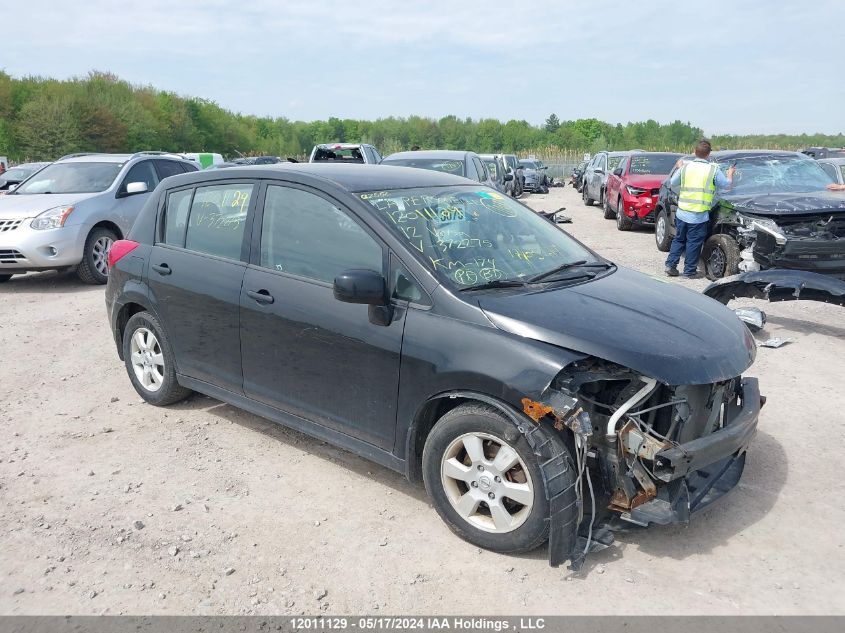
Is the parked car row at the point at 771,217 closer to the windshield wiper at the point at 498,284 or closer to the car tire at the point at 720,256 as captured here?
the car tire at the point at 720,256

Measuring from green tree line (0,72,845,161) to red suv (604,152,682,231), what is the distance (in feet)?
111

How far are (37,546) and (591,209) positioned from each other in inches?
833

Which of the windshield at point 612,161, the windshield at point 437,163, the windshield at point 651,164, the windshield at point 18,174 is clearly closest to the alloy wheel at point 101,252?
the windshield at point 437,163

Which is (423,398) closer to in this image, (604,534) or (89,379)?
(604,534)

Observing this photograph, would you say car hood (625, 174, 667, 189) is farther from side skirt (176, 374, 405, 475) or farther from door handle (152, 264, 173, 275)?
side skirt (176, 374, 405, 475)

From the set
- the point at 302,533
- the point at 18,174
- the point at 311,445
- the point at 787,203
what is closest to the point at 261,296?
the point at 311,445

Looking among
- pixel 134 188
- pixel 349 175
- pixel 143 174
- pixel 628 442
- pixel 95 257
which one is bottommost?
pixel 95 257

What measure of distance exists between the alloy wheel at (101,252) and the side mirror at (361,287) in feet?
25.7

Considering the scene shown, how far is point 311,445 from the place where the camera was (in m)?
4.69

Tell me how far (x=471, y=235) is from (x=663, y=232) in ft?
30.5

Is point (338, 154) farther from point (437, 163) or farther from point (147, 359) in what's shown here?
point (147, 359)

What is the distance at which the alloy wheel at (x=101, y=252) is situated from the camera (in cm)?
1017

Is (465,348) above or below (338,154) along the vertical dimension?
below

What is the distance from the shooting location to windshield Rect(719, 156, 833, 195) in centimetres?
990
